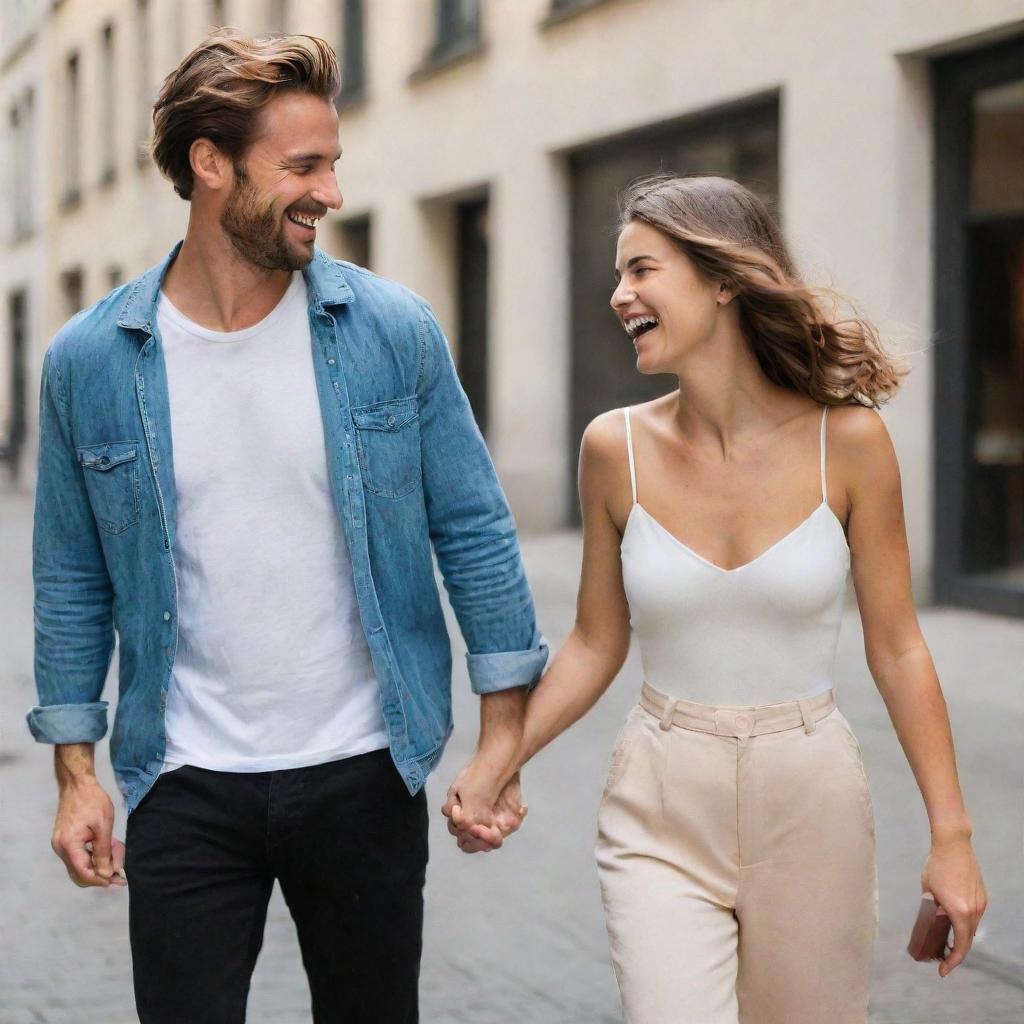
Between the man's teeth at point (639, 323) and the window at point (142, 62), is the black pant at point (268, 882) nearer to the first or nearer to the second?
the man's teeth at point (639, 323)

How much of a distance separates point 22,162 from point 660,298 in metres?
34.5

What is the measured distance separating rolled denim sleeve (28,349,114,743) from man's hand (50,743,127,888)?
9cm

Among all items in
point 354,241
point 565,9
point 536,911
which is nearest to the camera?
point 536,911

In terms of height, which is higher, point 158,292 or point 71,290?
point 71,290

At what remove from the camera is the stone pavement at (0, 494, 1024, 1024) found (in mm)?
4488

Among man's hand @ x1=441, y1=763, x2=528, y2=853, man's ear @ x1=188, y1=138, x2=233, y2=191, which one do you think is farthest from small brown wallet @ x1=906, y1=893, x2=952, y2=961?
man's ear @ x1=188, y1=138, x2=233, y2=191

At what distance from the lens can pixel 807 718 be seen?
288cm

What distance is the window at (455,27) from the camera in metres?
17.0

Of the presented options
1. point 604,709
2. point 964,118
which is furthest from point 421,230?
point 604,709

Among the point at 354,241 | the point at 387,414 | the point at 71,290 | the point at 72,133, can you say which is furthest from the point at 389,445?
the point at 71,290

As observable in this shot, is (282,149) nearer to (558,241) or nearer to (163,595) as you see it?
(163,595)

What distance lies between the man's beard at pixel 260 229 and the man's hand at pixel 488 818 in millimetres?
871

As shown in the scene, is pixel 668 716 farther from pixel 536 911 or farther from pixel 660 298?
pixel 536 911

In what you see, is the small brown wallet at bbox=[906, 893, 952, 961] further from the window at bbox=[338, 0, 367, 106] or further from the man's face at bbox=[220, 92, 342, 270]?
the window at bbox=[338, 0, 367, 106]
